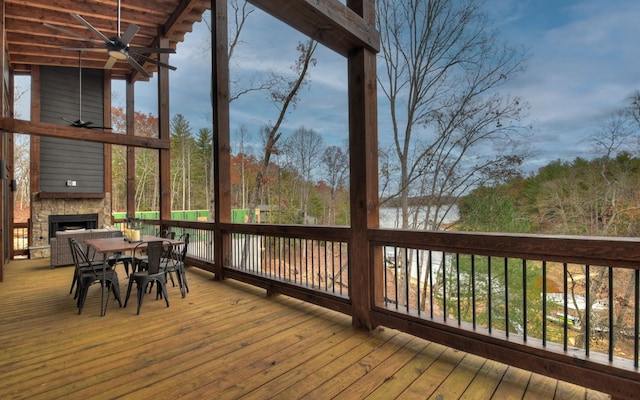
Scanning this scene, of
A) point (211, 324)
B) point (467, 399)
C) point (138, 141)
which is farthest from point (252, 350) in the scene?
point (138, 141)

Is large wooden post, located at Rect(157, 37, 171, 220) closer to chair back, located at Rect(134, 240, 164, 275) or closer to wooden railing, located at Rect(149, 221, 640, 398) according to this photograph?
wooden railing, located at Rect(149, 221, 640, 398)

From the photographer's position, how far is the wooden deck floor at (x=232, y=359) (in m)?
1.90

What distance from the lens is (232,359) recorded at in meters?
2.33

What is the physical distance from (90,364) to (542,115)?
30.1ft

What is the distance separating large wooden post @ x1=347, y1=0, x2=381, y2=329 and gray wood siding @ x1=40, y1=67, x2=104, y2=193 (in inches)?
347

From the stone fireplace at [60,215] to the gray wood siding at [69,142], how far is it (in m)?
0.32

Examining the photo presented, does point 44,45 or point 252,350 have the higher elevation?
point 44,45

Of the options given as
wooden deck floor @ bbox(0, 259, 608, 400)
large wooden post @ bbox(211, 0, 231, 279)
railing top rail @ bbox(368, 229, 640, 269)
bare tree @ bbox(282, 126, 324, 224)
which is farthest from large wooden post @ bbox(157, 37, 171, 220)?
railing top rail @ bbox(368, 229, 640, 269)

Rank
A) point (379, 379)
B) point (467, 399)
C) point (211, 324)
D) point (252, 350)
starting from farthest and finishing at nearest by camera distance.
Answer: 1. point (211, 324)
2. point (252, 350)
3. point (379, 379)
4. point (467, 399)

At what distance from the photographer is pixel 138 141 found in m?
6.74

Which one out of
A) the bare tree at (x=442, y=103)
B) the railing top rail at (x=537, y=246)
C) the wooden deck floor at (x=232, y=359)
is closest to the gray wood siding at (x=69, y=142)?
the wooden deck floor at (x=232, y=359)

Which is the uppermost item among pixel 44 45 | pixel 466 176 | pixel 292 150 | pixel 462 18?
pixel 462 18

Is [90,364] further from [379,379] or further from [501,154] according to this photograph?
[501,154]

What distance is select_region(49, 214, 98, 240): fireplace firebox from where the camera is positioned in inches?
306
